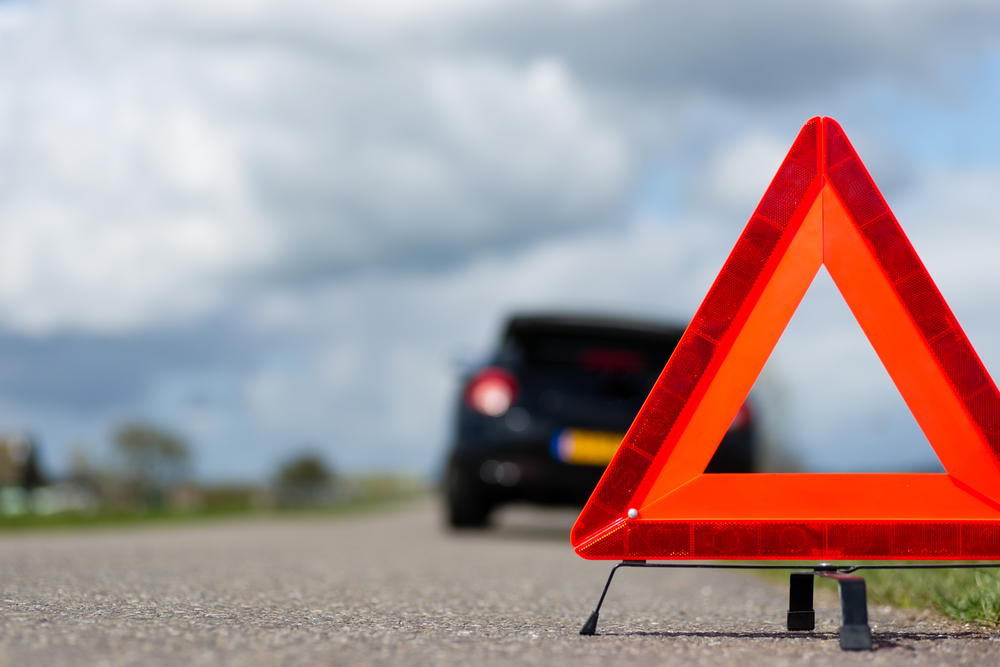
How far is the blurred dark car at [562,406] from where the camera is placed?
7.43 m

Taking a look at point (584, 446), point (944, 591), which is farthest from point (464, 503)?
point (944, 591)

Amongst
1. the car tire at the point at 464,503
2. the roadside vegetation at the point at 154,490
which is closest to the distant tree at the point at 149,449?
the roadside vegetation at the point at 154,490

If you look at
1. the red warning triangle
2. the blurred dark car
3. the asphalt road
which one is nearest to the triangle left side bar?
the red warning triangle

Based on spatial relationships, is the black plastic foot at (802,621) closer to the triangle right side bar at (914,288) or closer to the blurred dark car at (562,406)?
the triangle right side bar at (914,288)

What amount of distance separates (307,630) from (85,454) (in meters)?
111

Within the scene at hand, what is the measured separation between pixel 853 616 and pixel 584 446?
471cm

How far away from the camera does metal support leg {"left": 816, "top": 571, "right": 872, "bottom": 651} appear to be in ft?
8.92

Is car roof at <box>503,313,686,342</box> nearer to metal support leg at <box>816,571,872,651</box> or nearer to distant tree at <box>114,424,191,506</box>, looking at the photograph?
metal support leg at <box>816,571,872,651</box>

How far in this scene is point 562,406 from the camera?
7.48 meters

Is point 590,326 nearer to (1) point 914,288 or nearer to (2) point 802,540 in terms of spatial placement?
(1) point 914,288

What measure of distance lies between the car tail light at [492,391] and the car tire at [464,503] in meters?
0.82

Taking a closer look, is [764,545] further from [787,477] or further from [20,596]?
[20,596]

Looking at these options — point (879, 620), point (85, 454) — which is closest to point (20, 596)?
point (879, 620)

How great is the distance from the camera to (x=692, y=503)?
9.69 feet
